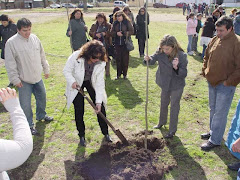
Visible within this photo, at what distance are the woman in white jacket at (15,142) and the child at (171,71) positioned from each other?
8.24 feet

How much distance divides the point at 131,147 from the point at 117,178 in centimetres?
79

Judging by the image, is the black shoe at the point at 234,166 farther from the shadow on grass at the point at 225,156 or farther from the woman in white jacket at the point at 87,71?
the woman in white jacket at the point at 87,71

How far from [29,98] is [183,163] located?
2.81 m

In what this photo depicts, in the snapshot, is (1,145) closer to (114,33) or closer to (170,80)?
(170,80)

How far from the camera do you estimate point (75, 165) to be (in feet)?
12.0

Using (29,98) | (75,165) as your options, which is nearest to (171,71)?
(75,165)

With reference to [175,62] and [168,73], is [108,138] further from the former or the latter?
[175,62]

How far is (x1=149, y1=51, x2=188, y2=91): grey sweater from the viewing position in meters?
3.76

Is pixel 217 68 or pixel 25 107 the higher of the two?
pixel 217 68

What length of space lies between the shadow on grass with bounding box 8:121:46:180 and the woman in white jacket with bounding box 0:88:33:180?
194cm

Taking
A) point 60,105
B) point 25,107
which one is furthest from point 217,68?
point 60,105

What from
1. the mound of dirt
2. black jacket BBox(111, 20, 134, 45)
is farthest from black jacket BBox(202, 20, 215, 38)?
the mound of dirt

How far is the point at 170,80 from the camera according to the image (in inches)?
156

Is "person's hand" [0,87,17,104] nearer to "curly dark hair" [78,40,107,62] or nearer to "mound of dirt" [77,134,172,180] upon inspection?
"curly dark hair" [78,40,107,62]
